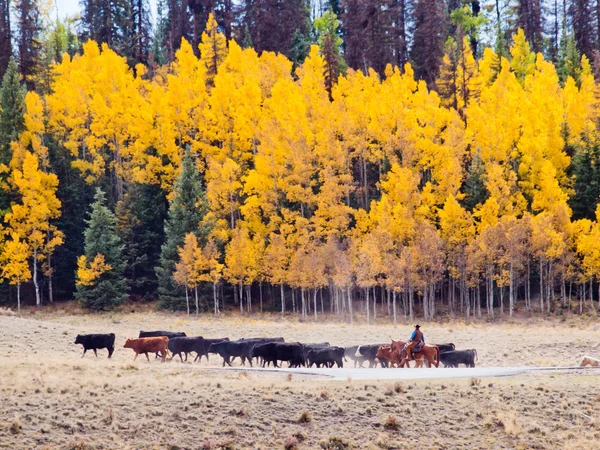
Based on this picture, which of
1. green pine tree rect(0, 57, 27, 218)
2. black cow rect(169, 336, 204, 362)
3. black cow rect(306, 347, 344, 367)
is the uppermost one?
green pine tree rect(0, 57, 27, 218)

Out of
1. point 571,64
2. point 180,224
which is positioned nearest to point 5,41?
point 180,224

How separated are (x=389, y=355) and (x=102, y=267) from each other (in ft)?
109

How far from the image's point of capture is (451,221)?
5494cm

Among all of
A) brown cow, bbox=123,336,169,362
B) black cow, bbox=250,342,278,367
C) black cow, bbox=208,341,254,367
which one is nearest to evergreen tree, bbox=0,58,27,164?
brown cow, bbox=123,336,169,362

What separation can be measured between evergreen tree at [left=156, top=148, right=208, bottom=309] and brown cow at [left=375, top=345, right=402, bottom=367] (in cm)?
3031

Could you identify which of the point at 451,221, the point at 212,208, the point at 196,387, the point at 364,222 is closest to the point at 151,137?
the point at 212,208

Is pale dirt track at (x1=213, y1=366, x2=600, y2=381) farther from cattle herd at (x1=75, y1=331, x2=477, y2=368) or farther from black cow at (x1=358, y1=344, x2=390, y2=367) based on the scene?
black cow at (x1=358, y1=344, x2=390, y2=367)

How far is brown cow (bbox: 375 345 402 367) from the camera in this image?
27386mm

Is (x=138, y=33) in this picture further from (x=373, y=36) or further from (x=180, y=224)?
(x=180, y=224)

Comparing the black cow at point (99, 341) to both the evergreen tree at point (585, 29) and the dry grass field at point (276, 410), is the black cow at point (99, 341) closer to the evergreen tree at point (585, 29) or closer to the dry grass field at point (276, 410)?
the dry grass field at point (276, 410)

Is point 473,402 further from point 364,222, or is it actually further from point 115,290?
point 115,290

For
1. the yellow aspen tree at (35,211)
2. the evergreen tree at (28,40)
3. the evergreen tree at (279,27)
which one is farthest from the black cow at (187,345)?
the evergreen tree at (279,27)

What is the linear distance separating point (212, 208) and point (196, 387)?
134 ft

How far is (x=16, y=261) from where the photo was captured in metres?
56.3
